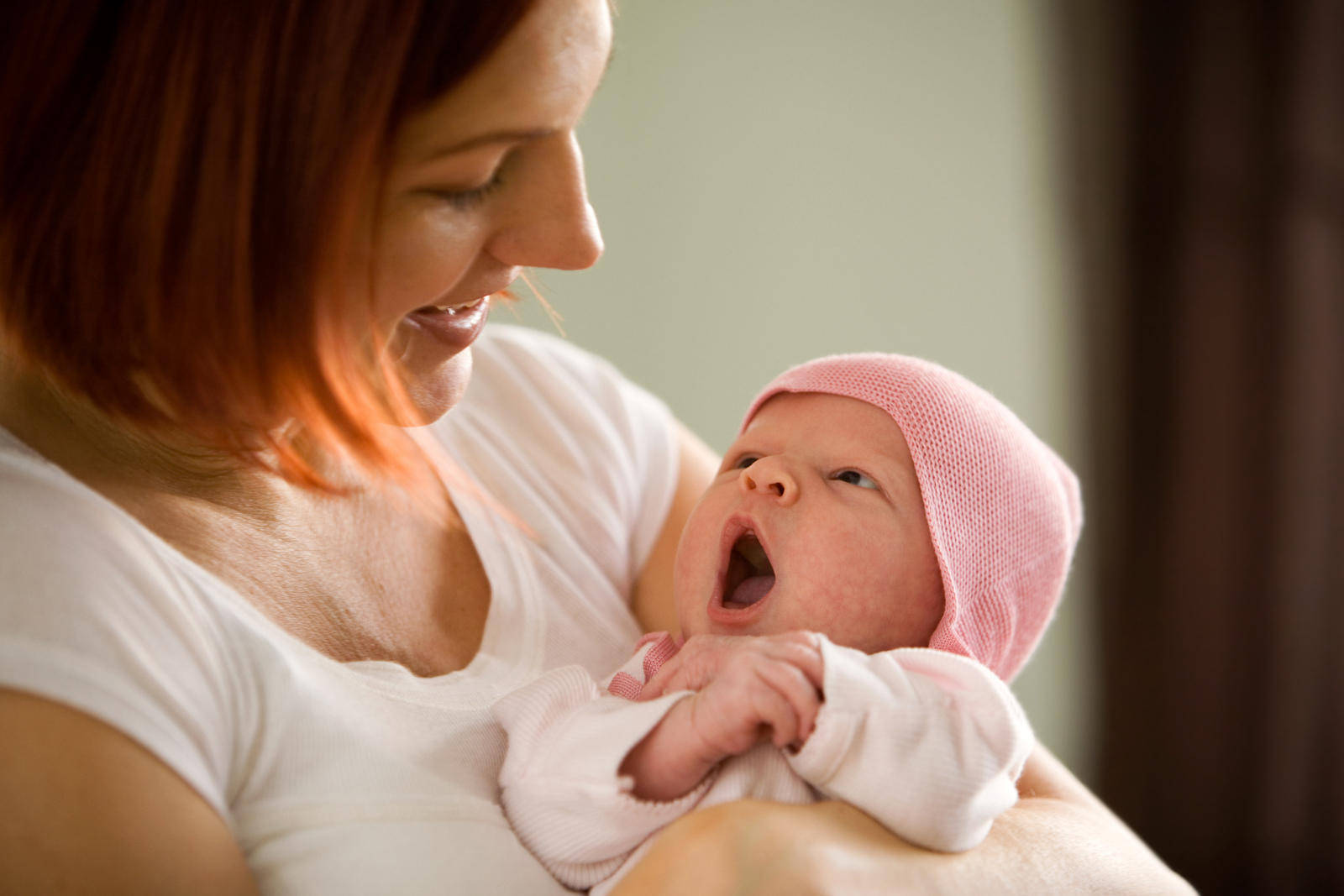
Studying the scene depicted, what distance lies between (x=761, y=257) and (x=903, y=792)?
165cm

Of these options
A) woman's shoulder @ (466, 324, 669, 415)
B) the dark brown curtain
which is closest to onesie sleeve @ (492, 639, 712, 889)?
woman's shoulder @ (466, 324, 669, 415)

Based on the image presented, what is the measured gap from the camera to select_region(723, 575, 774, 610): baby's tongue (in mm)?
1246

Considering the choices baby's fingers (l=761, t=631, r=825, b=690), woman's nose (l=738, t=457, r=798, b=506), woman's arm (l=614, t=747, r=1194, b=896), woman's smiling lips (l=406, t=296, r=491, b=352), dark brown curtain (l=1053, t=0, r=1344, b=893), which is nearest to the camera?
woman's arm (l=614, t=747, r=1194, b=896)

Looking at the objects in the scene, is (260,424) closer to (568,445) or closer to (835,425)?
(568,445)

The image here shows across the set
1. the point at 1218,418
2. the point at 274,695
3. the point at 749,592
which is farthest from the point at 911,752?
the point at 1218,418

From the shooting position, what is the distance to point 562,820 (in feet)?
3.25

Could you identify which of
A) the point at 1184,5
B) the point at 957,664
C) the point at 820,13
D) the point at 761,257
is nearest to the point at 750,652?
the point at 957,664

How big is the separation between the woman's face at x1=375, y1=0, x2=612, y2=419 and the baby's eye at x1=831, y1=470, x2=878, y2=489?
0.36 metres

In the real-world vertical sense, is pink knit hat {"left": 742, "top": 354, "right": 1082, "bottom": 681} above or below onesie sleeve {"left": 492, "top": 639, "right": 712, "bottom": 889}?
above

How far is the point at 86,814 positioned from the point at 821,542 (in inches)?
26.9

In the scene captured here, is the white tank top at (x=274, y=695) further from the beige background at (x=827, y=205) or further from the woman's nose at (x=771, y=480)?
the beige background at (x=827, y=205)

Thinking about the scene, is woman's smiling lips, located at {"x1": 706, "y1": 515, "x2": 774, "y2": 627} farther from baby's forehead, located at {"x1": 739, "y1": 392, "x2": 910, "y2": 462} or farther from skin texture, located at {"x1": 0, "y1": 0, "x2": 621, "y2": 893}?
skin texture, located at {"x1": 0, "y1": 0, "x2": 621, "y2": 893}

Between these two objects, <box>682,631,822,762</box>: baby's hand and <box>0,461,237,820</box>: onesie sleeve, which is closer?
<box>0,461,237,820</box>: onesie sleeve

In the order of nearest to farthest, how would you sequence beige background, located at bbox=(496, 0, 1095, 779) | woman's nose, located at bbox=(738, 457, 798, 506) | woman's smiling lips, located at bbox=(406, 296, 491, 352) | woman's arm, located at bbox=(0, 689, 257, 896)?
woman's arm, located at bbox=(0, 689, 257, 896), woman's smiling lips, located at bbox=(406, 296, 491, 352), woman's nose, located at bbox=(738, 457, 798, 506), beige background, located at bbox=(496, 0, 1095, 779)
